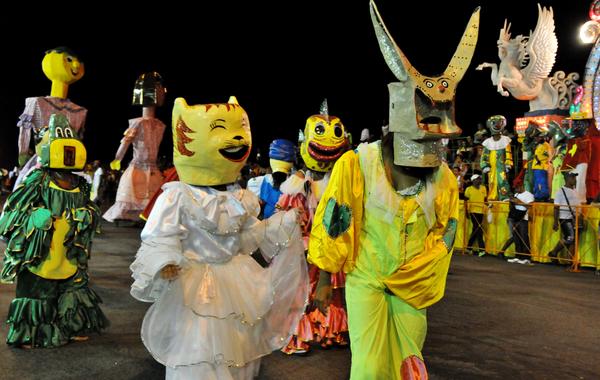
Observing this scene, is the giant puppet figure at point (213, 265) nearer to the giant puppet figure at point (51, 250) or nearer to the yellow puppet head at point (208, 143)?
the yellow puppet head at point (208, 143)

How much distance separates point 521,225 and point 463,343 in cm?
648

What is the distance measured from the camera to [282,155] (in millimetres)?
6879

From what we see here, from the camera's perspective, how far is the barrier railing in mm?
10109

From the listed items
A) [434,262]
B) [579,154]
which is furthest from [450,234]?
[579,154]

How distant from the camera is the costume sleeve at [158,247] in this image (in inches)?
126

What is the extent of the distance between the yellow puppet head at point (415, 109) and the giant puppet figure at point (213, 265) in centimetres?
A: 101

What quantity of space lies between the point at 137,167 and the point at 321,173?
256 inches

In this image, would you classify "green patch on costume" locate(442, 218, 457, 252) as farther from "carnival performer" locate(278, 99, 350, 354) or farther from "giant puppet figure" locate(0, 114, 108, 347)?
"giant puppet figure" locate(0, 114, 108, 347)

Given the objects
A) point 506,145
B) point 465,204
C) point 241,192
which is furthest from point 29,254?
point 506,145

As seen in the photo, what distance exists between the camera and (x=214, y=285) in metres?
3.47

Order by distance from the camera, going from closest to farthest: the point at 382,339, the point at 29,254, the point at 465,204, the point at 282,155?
the point at 382,339 → the point at 29,254 → the point at 282,155 → the point at 465,204

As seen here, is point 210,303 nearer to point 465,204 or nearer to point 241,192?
point 241,192

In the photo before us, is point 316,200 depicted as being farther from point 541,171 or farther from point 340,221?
point 541,171

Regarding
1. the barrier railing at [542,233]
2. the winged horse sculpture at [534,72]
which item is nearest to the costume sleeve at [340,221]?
the barrier railing at [542,233]
